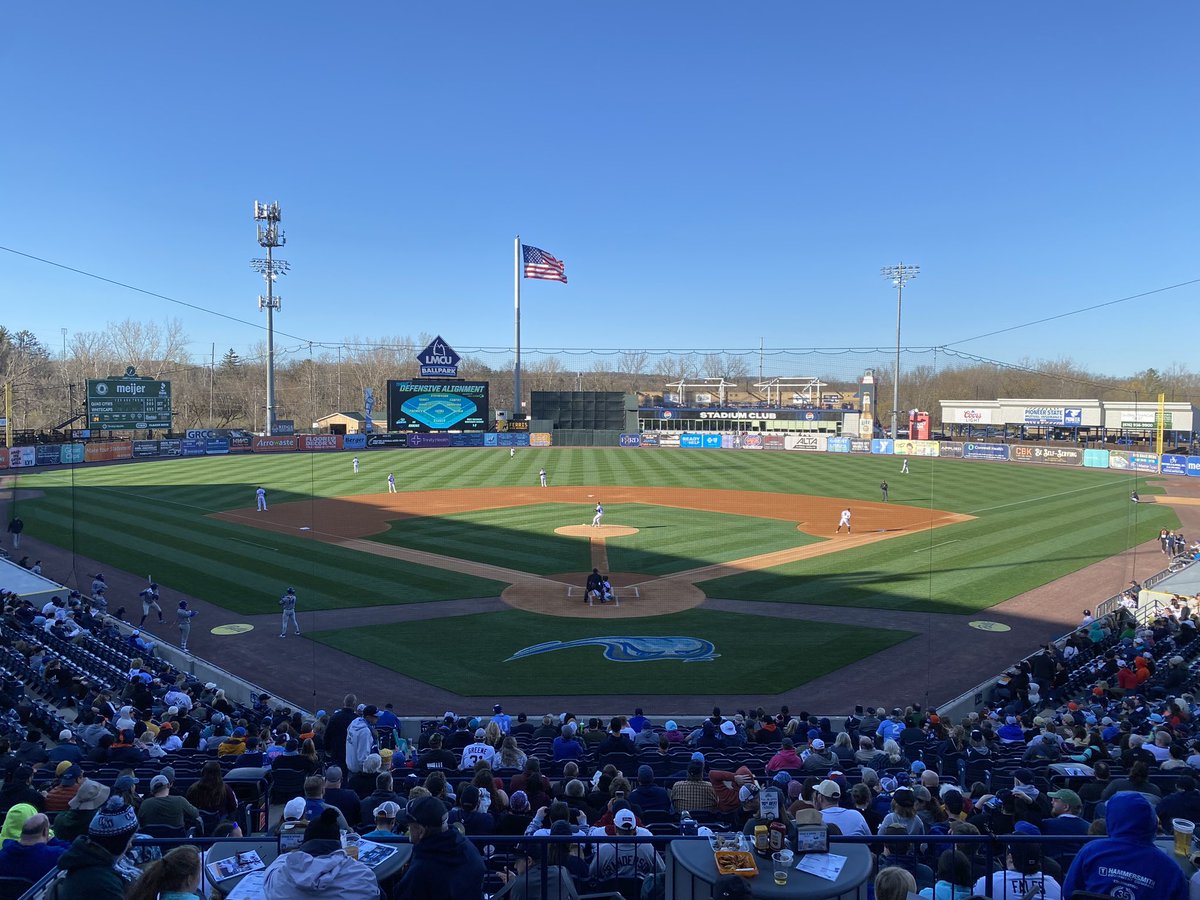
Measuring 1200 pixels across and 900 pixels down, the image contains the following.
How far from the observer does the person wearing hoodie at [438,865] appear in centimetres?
458

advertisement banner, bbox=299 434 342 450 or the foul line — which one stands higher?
advertisement banner, bbox=299 434 342 450

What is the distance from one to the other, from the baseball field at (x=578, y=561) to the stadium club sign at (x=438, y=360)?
1774 cm

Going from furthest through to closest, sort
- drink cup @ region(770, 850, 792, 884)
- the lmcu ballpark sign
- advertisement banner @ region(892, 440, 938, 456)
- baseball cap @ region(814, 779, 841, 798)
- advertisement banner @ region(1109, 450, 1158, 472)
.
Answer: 1. advertisement banner @ region(892, 440, 938, 456)
2. advertisement banner @ region(1109, 450, 1158, 472)
3. the lmcu ballpark sign
4. baseball cap @ region(814, 779, 841, 798)
5. drink cup @ region(770, 850, 792, 884)

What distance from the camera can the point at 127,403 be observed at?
63500mm

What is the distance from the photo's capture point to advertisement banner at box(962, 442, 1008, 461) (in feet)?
246

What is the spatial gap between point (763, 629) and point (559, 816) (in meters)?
16.9

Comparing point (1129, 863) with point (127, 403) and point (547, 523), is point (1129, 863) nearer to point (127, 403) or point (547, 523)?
point (547, 523)

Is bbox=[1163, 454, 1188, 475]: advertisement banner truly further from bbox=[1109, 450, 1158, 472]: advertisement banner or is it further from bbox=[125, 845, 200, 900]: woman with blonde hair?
bbox=[125, 845, 200, 900]: woman with blonde hair

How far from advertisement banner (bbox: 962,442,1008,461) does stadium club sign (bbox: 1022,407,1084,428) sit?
2404 centimetres

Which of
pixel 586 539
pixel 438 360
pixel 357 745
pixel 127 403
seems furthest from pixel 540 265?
pixel 357 745

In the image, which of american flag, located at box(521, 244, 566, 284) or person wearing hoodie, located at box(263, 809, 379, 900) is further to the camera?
american flag, located at box(521, 244, 566, 284)

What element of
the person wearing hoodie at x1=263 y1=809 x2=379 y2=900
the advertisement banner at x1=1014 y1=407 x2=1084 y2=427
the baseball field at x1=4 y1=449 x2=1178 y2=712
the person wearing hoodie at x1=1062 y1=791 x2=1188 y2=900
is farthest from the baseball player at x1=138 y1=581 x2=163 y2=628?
the advertisement banner at x1=1014 y1=407 x2=1084 y2=427

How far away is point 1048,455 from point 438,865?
7784cm

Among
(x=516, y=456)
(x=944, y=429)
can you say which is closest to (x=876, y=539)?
(x=516, y=456)
